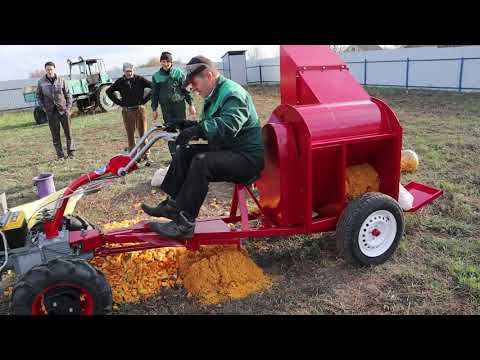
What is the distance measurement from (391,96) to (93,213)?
1384cm

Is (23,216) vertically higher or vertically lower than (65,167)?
higher

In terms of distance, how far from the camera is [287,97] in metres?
4.38

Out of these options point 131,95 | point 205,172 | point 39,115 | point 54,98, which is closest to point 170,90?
point 131,95

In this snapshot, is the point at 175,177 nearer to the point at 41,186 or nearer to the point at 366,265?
the point at 366,265

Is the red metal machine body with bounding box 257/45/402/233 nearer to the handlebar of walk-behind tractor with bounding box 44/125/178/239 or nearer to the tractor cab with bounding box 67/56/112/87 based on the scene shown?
the handlebar of walk-behind tractor with bounding box 44/125/178/239

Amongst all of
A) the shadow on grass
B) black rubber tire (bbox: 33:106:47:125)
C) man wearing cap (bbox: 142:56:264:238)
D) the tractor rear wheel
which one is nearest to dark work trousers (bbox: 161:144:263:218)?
man wearing cap (bbox: 142:56:264:238)

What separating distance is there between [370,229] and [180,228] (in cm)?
171

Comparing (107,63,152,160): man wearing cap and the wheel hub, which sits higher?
(107,63,152,160): man wearing cap

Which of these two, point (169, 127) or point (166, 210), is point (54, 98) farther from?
point (166, 210)

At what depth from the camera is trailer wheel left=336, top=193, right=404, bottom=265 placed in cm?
368

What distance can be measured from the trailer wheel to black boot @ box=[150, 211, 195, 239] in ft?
4.28

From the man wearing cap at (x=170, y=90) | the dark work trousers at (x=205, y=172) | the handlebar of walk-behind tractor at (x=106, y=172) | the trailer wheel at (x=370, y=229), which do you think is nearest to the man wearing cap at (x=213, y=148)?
the dark work trousers at (x=205, y=172)
